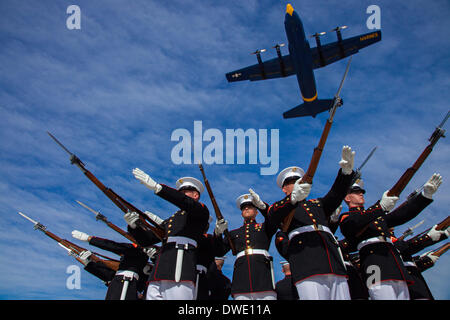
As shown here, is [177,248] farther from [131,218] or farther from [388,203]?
[388,203]

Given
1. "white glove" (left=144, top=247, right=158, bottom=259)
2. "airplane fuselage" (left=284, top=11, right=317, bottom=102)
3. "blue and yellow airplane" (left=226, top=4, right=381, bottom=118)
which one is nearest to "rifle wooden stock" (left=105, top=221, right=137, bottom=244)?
"white glove" (left=144, top=247, right=158, bottom=259)

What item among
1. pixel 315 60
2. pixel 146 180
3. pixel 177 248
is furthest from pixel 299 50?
pixel 177 248

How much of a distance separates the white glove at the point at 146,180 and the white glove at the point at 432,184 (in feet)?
20.3

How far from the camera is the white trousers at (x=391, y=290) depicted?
595 centimetres

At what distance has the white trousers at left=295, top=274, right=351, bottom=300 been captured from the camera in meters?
5.10

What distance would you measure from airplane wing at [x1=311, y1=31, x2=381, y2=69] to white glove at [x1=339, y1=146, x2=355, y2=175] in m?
28.4

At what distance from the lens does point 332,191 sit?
623 centimetres

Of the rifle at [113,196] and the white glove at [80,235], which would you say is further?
the white glove at [80,235]

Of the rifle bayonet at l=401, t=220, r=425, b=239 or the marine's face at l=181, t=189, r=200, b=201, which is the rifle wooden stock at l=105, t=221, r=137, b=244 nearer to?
the marine's face at l=181, t=189, r=200, b=201

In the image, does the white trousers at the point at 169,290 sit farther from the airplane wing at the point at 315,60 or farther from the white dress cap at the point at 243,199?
the airplane wing at the point at 315,60

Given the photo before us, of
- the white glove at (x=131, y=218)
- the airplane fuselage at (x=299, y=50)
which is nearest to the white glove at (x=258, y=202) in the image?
the white glove at (x=131, y=218)

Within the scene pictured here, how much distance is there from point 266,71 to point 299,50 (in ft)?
24.7
